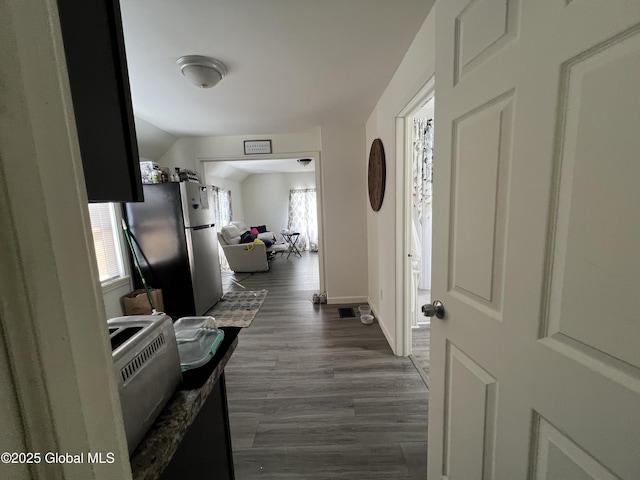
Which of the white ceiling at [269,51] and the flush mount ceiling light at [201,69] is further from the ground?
the white ceiling at [269,51]

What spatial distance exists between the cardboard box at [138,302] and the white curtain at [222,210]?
95.8 inches

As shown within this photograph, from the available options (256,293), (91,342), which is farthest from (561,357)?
(256,293)

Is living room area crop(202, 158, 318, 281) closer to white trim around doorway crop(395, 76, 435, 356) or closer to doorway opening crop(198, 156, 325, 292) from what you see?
doorway opening crop(198, 156, 325, 292)

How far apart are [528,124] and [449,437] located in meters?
1.09

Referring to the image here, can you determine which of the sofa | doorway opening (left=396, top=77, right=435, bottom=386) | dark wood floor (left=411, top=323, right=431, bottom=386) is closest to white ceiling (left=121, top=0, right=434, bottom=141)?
doorway opening (left=396, top=77, right=435, bottom=386)

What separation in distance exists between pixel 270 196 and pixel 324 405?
6.55 m

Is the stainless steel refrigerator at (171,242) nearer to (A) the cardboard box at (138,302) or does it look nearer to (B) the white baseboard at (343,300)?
(A) the cardboard box at (138,302)

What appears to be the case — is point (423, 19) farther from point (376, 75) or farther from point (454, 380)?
point (454, 380)

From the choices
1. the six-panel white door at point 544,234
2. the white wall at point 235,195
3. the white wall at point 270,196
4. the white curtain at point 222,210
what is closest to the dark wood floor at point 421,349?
the six-panel white door at point 544,234

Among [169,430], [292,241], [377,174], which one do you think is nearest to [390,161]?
[377,174]

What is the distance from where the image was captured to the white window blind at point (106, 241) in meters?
2.56

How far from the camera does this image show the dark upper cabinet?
0.46 m

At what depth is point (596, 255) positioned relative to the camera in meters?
0.46

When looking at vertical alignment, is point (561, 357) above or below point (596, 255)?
below
